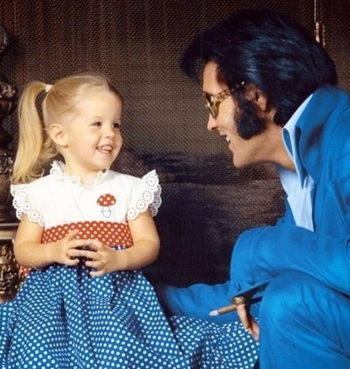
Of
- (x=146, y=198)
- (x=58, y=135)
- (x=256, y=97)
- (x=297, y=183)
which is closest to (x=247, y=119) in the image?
(x=256, y=97)

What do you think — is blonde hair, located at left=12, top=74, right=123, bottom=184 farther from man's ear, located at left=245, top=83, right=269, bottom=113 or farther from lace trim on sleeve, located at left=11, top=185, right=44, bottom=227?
man's ear, located at left=245, top=83, right=269, bottom=113

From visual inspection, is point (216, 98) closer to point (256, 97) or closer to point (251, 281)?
point (256, 97)

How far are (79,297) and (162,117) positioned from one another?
0.53 m

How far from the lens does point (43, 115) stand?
151 cm

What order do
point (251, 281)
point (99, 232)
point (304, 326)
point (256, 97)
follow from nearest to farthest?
point (304, 326) < point (251, 281) < point (256, 97) < point (99, 232)

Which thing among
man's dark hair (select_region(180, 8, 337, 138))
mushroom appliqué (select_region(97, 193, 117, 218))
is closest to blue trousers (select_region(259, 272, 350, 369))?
man's dark hair (select_region(180, 8, 337, 138))

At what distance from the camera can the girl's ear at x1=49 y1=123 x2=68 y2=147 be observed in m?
1.46

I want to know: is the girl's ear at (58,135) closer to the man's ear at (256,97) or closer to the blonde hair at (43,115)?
the blonde hair at (43,115)

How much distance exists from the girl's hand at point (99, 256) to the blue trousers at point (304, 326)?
12.3 inches

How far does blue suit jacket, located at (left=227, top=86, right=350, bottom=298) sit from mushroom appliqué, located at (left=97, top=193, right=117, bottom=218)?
0.99ft

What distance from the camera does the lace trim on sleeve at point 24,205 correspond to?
56.6 inches

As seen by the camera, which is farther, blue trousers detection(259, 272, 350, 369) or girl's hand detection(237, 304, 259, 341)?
girl's hand detection(237, 304, 259, 341)

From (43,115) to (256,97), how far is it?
423 millimetres

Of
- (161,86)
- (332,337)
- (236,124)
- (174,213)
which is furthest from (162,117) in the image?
(332,337)
